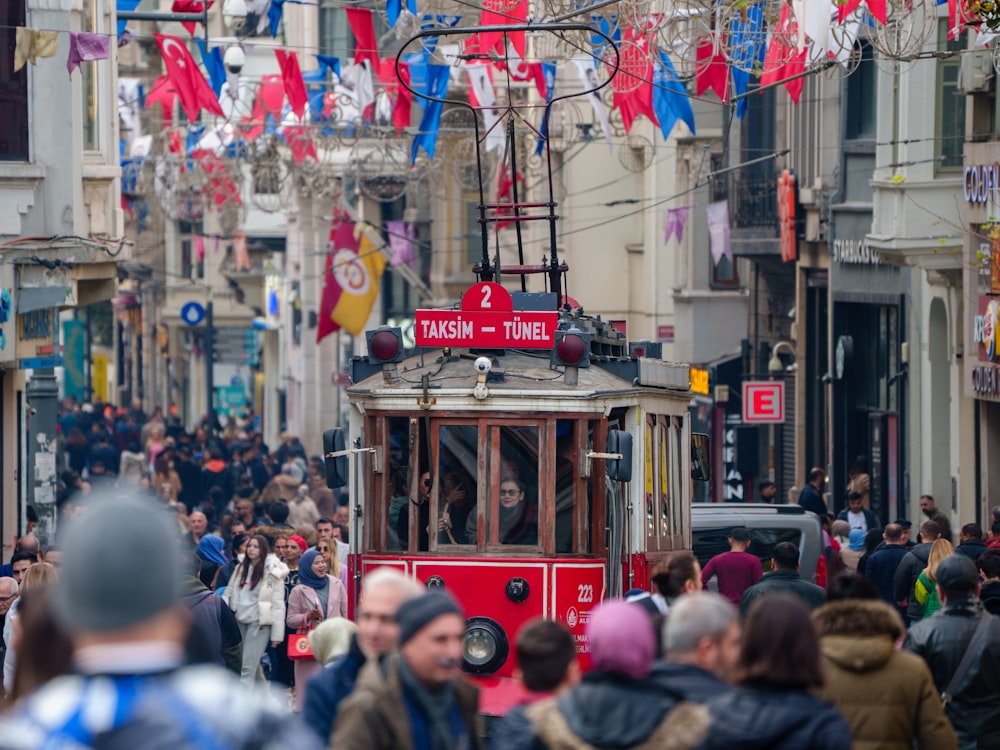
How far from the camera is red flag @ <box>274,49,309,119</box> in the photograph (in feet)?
80.1

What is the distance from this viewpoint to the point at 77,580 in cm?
410

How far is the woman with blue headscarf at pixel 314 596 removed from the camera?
46.9ft

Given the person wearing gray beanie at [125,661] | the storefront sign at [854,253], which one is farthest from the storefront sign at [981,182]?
the person wearing gray beanie at [125,661]

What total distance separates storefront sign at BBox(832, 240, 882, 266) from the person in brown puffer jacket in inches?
804

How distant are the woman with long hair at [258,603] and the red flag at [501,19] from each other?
4.99m

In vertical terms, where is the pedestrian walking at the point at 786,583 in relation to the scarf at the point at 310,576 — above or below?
above

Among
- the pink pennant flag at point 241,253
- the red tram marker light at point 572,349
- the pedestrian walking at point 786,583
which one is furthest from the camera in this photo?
the pink pennant flag at point 241,253

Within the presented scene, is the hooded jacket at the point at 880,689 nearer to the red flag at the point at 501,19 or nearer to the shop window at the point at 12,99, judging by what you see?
the red flag at the point at 501,19

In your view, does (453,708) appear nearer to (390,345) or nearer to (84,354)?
(390,345)

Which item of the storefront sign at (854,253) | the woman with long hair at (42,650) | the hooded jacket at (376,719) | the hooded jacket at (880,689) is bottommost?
the hooded jacket at (880,689)

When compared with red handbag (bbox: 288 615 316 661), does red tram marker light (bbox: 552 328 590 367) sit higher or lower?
higher

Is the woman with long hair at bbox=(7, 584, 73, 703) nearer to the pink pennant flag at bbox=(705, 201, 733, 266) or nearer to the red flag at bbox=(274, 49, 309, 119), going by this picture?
the red flag at bbox=(274, 49, 309, 119)

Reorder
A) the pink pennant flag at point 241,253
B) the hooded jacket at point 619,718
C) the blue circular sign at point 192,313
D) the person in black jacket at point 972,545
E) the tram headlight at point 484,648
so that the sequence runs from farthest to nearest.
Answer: the pink pennant flag at point 241,253 < the blue circular sign at point 192,313 < the person in black jacket at point 972,545 < the tram headlight at point 484,648 < the hooded jacket at point 619,718

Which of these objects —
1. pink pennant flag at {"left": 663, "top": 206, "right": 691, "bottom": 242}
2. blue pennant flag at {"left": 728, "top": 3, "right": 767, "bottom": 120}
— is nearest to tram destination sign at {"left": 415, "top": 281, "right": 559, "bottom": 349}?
blue pennant flag at {"left": 728, "top": 3, "right": 767, "bottom": 120}
